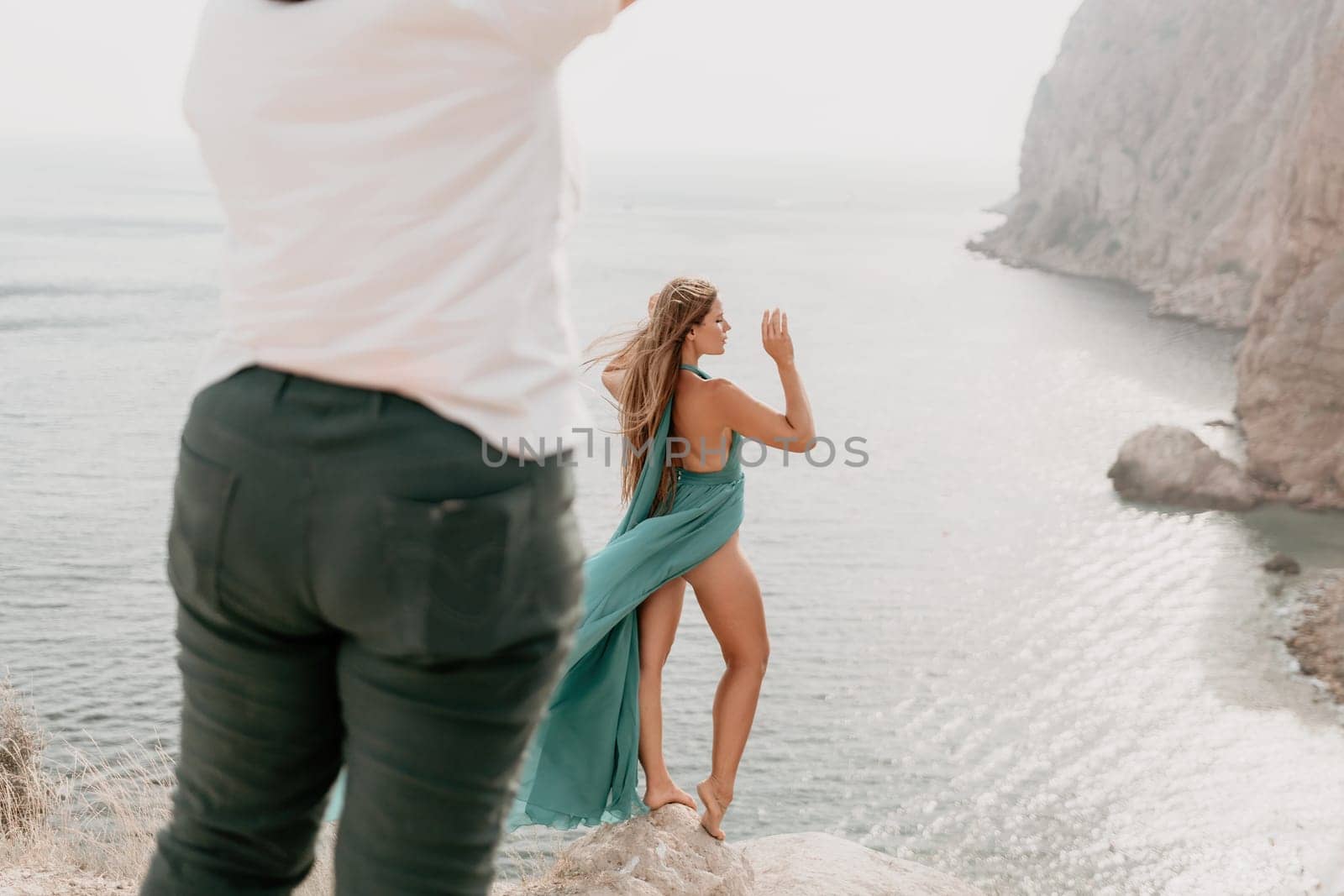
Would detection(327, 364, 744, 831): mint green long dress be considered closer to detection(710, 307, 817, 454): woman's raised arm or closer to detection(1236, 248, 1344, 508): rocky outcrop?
detection(710, 307, 817, 454): woman's raised arm

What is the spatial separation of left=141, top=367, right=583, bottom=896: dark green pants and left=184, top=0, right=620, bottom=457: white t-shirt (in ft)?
0.15

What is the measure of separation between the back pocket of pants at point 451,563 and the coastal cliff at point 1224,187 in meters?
29.2

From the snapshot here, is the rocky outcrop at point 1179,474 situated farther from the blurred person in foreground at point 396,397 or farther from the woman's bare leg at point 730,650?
the blurred person in foreground at point 396,397

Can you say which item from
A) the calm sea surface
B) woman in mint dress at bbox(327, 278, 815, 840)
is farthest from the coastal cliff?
woman in mint dress at bbox(327, 278, 815, 840)

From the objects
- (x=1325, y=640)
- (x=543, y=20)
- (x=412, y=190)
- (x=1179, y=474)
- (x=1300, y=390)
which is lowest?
(x=1179, y=474)

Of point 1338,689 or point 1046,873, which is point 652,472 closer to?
point 1046,873

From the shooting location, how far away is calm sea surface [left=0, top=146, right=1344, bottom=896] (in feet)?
61.9

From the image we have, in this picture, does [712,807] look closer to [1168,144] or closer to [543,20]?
[543,20]

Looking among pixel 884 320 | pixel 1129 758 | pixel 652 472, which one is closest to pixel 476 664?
pixel 652 472

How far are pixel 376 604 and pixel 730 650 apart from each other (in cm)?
383

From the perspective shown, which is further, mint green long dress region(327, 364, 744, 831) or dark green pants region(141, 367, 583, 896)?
mint green long dress region(327, 364, 744, 831)

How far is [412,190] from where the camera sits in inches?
46.2

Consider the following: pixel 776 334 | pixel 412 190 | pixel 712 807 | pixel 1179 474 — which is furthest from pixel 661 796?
pixel 1179 474

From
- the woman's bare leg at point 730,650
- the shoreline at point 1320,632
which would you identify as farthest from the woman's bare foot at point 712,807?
the shoreline at point 1320,632
